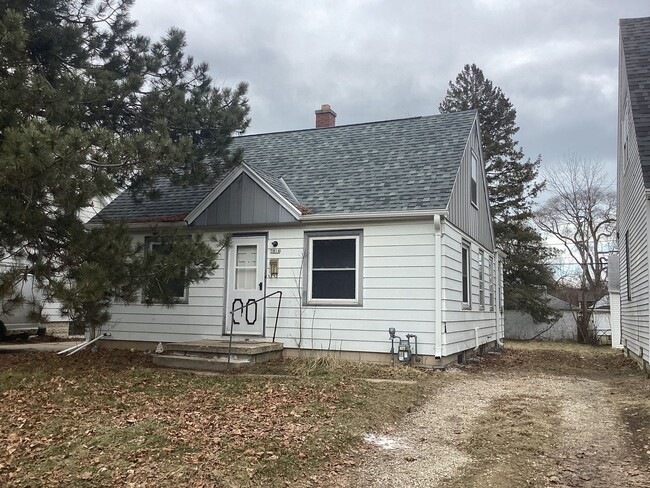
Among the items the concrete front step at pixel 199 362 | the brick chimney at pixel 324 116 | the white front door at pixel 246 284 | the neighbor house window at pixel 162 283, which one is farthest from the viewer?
the brick chimney at pixel 324 116

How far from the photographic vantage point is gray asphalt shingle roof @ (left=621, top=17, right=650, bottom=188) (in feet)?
30.9

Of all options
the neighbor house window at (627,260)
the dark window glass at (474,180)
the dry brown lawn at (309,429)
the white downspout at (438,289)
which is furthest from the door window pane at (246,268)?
the neighbor house window at (627,260)

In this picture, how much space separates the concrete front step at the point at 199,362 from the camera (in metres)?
9.06

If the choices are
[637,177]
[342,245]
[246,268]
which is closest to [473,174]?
[637,177]

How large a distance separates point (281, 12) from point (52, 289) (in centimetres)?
906

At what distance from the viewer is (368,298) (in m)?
10.1

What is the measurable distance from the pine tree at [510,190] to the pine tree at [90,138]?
20452 mm

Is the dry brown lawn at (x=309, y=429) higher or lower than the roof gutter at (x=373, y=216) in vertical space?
lower

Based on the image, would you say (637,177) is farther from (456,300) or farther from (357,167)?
(357,167)

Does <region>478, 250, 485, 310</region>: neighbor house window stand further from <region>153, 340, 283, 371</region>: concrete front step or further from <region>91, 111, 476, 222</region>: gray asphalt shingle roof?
<region>153, 340, 283, 371</region>: concrete front step

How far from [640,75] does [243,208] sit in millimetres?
8418

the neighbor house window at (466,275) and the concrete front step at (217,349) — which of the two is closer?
the concrete front step at (217,349)

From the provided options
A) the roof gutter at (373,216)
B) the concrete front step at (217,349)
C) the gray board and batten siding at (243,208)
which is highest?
the gray board and batten siding at (243,208)

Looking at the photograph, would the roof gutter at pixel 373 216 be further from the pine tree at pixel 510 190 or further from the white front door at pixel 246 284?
the pine tree at pixel 510 190
